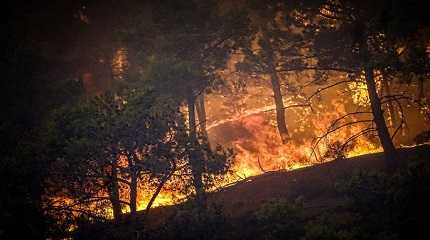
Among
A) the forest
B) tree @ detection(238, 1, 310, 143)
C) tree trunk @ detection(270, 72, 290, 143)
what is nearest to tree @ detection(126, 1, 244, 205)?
the forest

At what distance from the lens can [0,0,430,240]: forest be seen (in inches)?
468

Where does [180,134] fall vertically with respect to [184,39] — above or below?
below

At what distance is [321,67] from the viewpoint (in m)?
18.0

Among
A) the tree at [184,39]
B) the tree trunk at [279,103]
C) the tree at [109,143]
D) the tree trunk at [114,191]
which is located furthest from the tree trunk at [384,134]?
the tree trunk at [114,191]

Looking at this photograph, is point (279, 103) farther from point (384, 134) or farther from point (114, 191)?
point (114, 191)

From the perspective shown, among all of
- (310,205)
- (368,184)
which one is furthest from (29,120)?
(368,184)

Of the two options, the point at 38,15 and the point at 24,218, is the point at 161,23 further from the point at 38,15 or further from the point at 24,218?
the point at 24,218

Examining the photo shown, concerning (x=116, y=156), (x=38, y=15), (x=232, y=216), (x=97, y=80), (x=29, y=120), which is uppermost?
(x=38, y=15)

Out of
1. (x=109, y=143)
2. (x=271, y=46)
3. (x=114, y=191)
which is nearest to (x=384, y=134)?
(x=271, y=46)

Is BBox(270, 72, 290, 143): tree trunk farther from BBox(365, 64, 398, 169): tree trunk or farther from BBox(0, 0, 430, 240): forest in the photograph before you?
BBox(365, 64, 398, 169): tree trunk

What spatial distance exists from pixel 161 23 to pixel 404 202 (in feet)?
44.2

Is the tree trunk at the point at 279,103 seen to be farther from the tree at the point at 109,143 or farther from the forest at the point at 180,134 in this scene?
the tree at the point at 109,143

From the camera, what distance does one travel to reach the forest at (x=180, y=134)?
11891mm

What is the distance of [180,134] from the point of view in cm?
1338
